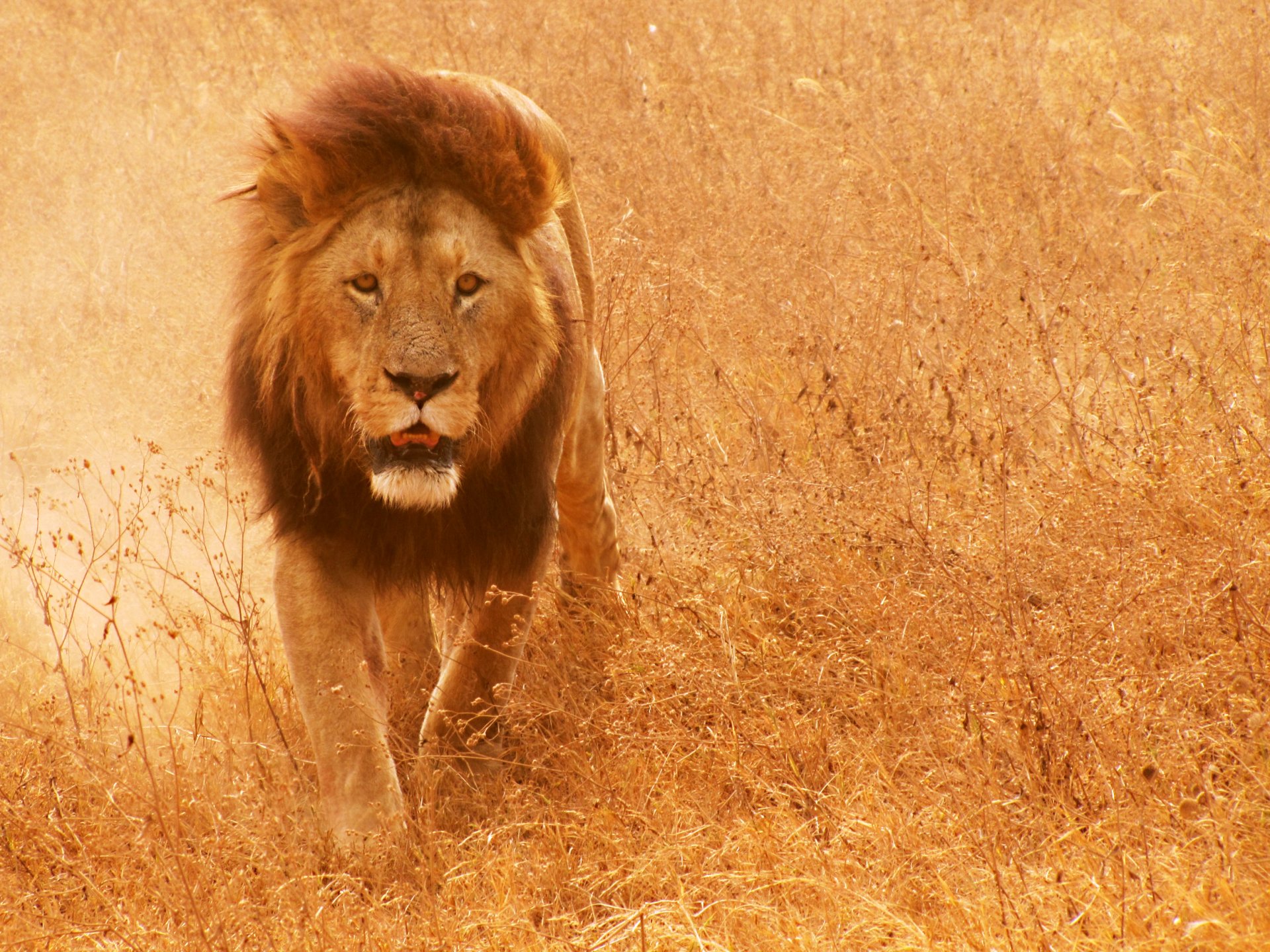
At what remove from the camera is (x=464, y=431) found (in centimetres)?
321

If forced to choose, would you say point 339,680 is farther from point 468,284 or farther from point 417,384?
point 468,284

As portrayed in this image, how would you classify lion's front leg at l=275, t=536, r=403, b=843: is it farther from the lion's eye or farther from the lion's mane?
the lion's eye

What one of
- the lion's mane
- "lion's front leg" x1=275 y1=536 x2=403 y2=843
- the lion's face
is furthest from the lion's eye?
"lion's front leg" x1=275 y1=536 x2=403 y2=843

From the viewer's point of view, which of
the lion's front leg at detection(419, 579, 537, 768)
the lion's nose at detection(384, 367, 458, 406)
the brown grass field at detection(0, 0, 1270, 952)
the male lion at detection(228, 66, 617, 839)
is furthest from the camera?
the lion's front leg at detection(419, 579, 537, 768)

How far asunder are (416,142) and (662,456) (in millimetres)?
2061

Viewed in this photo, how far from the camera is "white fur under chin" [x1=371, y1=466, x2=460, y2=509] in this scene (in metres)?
3.11

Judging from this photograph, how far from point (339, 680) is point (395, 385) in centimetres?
74

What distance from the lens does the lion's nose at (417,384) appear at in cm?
302

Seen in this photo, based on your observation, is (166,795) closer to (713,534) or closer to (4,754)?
(4,754)

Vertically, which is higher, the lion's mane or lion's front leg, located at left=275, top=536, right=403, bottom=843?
the lion's mane

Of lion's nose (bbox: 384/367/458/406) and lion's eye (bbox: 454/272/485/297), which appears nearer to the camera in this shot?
lion's nose (bbox: 384/367/458/406)

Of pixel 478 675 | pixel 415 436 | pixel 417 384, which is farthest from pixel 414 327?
pixel 478 675

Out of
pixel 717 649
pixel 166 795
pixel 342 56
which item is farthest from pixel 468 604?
pixel 342 56

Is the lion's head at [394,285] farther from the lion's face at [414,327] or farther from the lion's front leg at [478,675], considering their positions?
the lion's front leg at [478,675]
